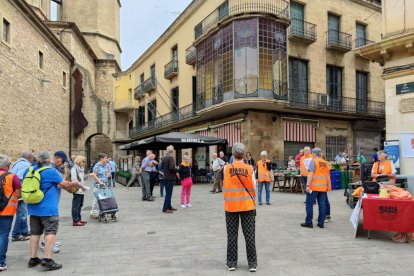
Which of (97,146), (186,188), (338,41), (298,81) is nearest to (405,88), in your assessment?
(186,188)

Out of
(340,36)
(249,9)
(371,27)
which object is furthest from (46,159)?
(371,27)

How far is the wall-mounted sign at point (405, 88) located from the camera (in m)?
10.3

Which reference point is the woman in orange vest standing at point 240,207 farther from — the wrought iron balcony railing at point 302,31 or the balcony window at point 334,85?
the balcony window at point 334,85

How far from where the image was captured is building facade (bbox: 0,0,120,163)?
1859 centimetres

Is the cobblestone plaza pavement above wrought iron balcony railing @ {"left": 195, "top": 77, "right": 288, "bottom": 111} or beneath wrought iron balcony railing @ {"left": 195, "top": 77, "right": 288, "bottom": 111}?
beneath

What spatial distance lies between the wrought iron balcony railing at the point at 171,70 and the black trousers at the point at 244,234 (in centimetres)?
2327

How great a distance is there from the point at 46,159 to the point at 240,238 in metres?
3.40

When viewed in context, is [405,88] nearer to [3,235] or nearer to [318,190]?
[318,190]

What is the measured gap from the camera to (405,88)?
34.3 ft

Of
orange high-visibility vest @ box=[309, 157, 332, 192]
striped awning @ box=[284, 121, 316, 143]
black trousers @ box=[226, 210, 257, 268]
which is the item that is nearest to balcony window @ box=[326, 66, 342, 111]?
striped awning @ box=[284, 121, 316, 143]

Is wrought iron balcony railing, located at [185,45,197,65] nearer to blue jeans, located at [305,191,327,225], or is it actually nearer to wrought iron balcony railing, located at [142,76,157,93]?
wrought iron balcony railing, located at [142,76,157,93]

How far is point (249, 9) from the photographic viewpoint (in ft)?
61.3

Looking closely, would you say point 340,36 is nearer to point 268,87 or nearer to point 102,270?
point 268,87

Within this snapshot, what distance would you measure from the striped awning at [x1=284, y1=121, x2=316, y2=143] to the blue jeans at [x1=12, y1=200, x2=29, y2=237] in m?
15.4
